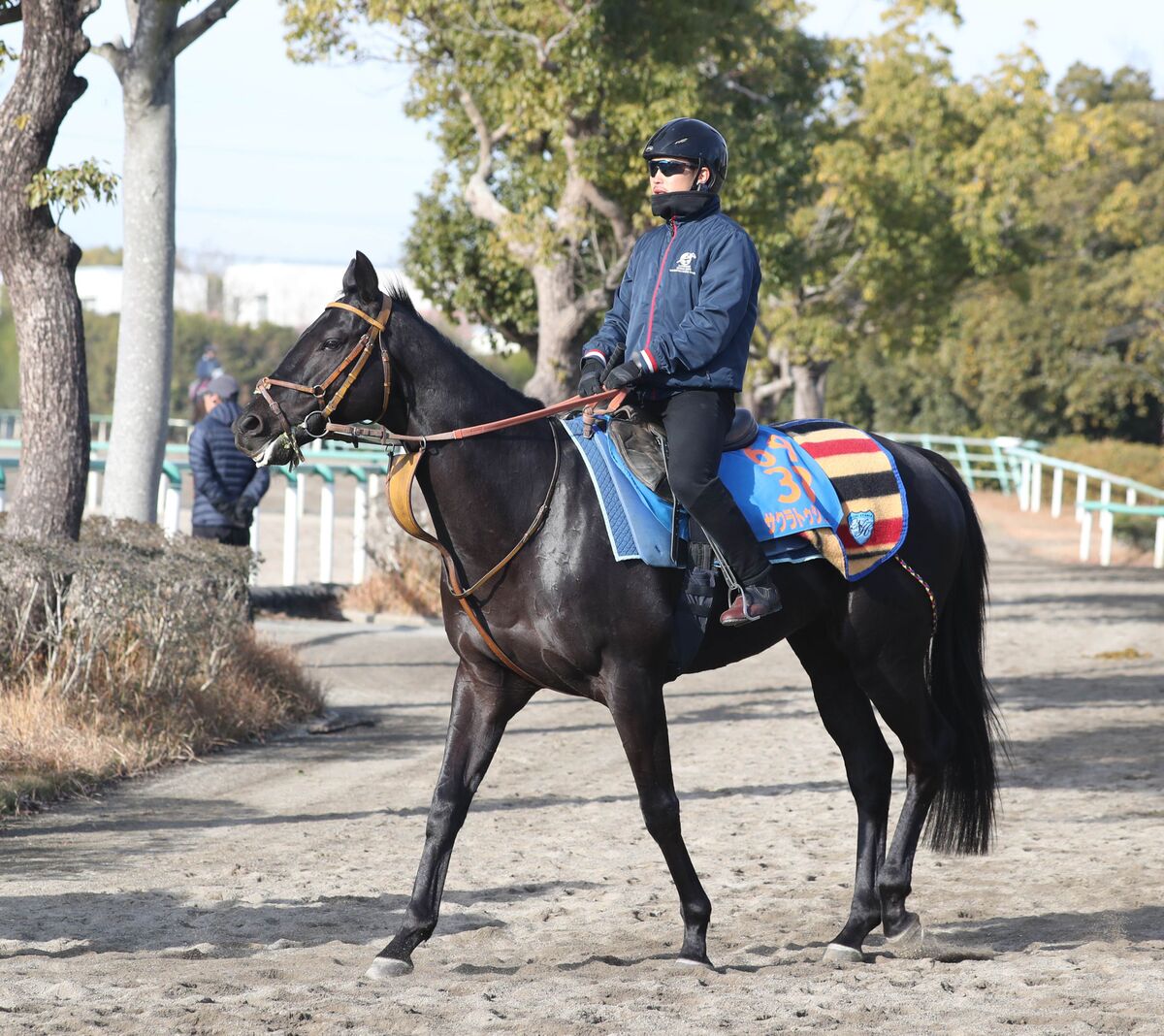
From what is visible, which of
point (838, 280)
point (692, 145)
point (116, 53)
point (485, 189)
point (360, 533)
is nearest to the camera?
point (692, 145)

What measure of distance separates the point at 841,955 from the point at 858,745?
2.79 feet

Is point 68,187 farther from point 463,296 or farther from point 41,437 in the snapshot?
point 463,296

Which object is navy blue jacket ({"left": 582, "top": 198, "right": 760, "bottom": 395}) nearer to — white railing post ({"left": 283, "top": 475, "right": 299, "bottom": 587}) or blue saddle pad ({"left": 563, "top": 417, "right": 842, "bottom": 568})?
blue saddle pad ({"left": 563, "top": 417, "right": 842, "bottom": 568})

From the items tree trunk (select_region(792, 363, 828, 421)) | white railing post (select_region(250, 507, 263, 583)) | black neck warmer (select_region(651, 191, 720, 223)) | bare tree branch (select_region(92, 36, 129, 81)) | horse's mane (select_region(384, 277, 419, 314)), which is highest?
bare tree branch (select_region(92, 36, 129, 81))

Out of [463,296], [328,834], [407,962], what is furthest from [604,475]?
[463,296]

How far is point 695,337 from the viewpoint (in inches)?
202

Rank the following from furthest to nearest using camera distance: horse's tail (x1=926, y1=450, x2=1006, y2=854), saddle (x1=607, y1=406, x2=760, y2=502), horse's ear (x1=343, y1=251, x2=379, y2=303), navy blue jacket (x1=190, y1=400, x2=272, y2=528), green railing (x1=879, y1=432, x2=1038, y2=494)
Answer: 1. green railing (x1=879, y1=432, x2=1038, y2=494)
2. navy blue jacket (x1=190, y1=400, x2=272, y2=528)
3. horse's tail (x1=926, y1=450, x2=1006, y2=854)
4. saddle (x1=607, y1=406, x2=760, y2=502)
5. horse's ear (x1=343, y1=251, x2=379, y2=303)

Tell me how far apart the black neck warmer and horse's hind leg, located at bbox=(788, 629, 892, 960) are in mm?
1633

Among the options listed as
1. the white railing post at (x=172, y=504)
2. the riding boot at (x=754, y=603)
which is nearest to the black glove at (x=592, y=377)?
the riding boot at (x=754, y=603)

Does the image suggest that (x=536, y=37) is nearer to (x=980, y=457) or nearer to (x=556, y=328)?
(x=556, y=328)

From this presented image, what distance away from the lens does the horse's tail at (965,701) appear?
19.8 feet

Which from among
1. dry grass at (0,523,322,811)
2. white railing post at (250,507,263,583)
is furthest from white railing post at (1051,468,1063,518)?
dry grass at (0,523,322,811)

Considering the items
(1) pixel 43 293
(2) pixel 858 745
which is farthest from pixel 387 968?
(1) pixel 43 293

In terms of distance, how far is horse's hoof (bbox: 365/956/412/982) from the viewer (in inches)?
193
